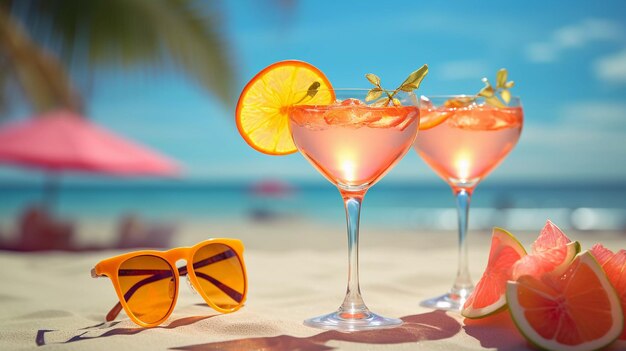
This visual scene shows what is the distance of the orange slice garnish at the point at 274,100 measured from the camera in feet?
6.82

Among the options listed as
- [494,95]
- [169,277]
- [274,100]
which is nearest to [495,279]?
[494,95]

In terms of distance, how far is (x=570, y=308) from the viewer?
5.63ft

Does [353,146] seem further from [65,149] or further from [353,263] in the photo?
[65,149]

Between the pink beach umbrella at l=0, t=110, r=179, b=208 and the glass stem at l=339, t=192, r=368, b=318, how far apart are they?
8.66m

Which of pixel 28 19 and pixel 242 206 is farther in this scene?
pixel 242 206

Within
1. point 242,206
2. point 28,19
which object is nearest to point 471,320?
point 28,19

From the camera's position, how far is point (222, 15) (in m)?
10.4

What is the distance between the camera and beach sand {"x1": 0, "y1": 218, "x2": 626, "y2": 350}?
1804mm

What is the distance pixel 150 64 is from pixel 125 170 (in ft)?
5.34

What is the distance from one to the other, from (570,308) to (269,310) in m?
0.94

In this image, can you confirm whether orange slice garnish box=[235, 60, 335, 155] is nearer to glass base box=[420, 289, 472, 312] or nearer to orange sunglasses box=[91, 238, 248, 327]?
orange sunglasses box=[91, 238, 248, 327]

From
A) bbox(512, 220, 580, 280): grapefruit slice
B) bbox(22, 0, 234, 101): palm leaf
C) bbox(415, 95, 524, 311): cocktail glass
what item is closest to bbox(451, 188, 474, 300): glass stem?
bbox(415, 95, 524, 311): cocktail glass

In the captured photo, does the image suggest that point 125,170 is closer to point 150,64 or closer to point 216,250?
point 150,64

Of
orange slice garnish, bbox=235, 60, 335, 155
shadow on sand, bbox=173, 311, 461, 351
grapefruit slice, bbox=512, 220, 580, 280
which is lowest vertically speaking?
shadow on sand, bbox=173, 311, 461, 351
